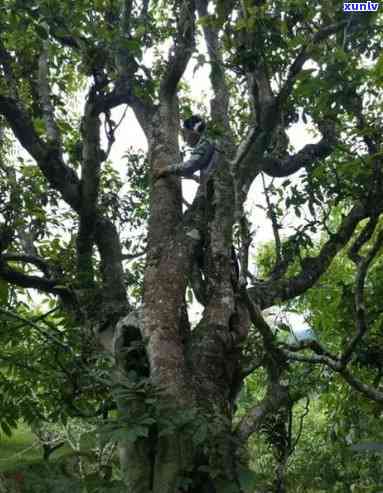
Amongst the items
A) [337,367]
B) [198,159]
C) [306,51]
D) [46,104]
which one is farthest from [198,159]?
[337,367]

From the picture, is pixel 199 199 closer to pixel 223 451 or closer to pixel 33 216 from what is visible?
pixel 33 216

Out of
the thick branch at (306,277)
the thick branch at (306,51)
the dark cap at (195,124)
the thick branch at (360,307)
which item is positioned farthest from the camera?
the dark cap at (195,124)

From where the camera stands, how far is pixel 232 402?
267 cm

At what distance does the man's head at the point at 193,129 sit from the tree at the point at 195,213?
0.09 meters

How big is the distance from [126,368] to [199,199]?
127cm

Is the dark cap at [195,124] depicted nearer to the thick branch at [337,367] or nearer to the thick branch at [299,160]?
the thick branch at [299,160]

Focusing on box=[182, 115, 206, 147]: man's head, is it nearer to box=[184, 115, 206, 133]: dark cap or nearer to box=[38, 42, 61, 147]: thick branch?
box=[184, 115, 206, 133]: dark cap

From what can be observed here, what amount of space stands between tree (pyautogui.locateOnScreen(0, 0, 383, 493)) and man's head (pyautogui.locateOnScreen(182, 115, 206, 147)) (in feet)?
0.30

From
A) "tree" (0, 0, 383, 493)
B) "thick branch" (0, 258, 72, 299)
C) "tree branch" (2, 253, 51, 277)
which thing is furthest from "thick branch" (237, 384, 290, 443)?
"tree branch" (2, 253, 51, 277)

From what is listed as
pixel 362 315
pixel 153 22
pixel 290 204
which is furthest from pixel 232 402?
pixel 153 22

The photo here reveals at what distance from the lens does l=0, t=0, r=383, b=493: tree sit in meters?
2.22

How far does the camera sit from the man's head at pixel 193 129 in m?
3.66

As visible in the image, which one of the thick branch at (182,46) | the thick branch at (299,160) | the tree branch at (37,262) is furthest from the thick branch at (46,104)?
the thick branch at (299,160)

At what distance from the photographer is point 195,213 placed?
321 cm
